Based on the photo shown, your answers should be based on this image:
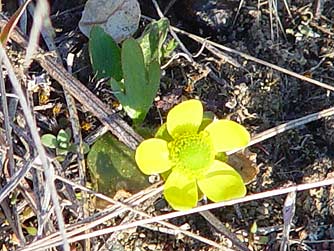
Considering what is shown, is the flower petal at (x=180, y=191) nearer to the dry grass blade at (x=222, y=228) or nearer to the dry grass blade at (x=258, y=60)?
the dry grass blade at (x=222, y=228)

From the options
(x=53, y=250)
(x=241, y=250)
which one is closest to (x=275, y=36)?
(x=241, y=250)

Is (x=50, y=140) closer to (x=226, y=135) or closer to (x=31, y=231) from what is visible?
(x=31, y=231)

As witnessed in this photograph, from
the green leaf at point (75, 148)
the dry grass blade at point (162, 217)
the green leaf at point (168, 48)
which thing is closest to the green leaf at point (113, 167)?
the green leaf at point (75, 148)

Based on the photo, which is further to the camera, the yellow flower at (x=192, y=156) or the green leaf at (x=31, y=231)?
the green leaf at (x=31, y=231)

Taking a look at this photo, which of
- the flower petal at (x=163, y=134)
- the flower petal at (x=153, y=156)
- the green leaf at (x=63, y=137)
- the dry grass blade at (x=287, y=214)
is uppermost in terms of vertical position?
the flower petal at (x=163, y=134)

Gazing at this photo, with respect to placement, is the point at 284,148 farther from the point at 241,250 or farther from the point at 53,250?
the point at 53,250

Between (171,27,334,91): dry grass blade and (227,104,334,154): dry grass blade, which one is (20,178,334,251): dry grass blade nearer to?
(227,104,334,154): dry grass blade

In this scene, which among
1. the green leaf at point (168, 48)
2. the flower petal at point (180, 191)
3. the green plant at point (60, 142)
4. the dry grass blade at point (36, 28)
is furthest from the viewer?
the green leaf at point (168, 48)

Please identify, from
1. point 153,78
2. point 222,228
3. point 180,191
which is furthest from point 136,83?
point 222,228
